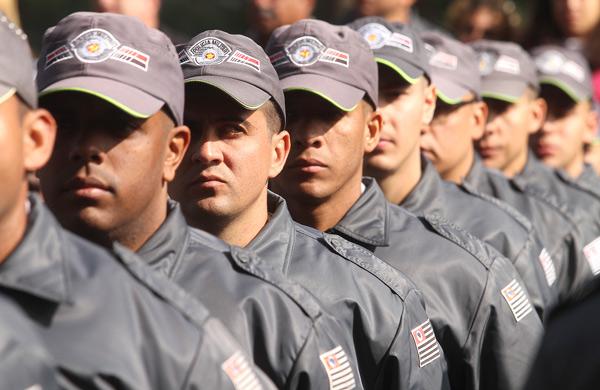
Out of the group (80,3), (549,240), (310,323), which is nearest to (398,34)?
(549,240)

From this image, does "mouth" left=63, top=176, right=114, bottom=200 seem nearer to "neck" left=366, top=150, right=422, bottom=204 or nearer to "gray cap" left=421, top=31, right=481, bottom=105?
"neck" left=366, top=150, right=422, bottom=204

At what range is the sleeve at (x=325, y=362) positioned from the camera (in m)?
3.84

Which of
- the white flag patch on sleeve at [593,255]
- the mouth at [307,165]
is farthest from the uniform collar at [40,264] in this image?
the white flag patch on sleeve at [593,255]

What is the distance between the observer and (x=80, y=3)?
1464 cm

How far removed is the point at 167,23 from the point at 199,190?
10667mm

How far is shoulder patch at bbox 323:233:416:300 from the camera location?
4648mm

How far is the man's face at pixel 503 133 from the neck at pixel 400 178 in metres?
1.87

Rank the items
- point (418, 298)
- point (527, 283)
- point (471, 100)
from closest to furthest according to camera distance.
Result: point (418, 298) < point (527, 283) < point (471, 100)

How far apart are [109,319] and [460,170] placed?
4.26 m

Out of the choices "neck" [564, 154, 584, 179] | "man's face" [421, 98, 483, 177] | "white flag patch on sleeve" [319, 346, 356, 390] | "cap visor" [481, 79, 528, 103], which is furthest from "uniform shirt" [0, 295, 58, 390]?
"neck" [564, 154, 584, 179]

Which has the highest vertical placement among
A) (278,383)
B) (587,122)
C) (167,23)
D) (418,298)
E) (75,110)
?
(75,110)

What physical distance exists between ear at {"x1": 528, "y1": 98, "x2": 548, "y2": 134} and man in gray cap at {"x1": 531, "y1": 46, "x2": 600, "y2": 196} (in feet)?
1.51

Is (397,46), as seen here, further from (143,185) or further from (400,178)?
(143,185)

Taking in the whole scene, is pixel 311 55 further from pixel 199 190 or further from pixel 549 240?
pixel 549 240
